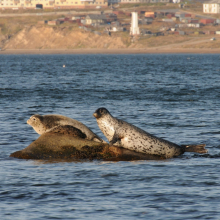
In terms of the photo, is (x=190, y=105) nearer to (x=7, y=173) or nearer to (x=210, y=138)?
Result: (x=210, y=138)

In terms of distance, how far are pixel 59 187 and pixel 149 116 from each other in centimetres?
1553

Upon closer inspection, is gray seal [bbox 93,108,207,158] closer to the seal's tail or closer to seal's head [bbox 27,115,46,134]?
the seal's tail

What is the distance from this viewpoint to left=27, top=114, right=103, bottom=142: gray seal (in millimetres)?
17047

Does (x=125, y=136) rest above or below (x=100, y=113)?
below

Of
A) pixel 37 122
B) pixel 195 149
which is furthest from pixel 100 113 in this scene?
pixel 195 149

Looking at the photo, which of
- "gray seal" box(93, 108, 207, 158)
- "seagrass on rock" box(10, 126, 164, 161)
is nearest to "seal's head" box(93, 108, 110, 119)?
"gray seal" box(93, 108, 207, 158)

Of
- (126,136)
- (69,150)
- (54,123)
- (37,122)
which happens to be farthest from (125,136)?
(37,122)

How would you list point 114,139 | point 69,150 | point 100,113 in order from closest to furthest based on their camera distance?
point 114,139 → point 100,113 → point 69,150

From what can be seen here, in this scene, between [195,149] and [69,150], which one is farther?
[195,149]

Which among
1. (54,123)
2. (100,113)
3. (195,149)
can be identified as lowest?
(195,149)

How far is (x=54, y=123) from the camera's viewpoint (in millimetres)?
17250

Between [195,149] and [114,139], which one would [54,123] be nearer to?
[114,139]

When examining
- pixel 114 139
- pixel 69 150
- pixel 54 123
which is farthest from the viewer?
pixel 54 123

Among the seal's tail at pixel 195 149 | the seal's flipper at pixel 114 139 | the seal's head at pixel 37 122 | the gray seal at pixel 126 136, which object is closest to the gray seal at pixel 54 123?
the seal's head at pixel 37 122
